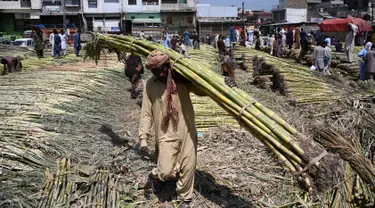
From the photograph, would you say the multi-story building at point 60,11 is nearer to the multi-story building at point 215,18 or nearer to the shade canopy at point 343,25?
the multi-story building at point 215,18

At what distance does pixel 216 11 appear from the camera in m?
48.4

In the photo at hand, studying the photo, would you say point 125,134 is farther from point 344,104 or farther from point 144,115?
point 344,104

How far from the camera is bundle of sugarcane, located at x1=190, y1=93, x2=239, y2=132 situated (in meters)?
5.18

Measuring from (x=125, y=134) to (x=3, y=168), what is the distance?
185 cm

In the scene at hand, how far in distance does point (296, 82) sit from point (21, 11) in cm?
3852

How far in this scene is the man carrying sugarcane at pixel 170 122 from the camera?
312cm

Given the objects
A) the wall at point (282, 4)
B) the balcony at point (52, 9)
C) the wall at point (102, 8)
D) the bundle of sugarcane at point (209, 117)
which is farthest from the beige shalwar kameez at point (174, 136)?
the wall at point (282, 4)

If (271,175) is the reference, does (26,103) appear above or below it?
above

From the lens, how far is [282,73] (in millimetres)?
8289

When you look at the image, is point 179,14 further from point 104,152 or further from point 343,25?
point 104,152

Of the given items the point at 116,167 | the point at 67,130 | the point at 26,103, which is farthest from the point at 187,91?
the point at 26,103

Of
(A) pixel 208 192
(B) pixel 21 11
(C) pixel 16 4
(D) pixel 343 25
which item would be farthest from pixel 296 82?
(C) pixel 16 4

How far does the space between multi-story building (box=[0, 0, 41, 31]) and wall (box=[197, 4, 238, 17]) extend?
19.2m

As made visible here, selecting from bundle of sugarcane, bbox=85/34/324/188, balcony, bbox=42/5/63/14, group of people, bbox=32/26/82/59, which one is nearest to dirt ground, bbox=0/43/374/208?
bundle of sugarcane, bbox=85/34/324/188
